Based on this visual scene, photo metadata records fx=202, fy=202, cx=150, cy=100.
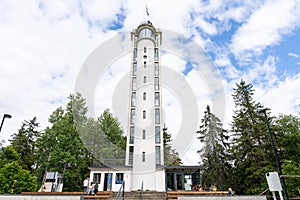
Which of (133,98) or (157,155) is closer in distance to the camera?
(157,155)

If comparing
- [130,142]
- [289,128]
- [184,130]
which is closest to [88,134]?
[130,142]

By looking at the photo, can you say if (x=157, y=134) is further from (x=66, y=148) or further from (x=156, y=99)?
(x=66, y=148)

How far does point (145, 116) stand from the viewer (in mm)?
23078

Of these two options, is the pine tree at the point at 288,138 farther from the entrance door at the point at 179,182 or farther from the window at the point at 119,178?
the window at the point at 119,178

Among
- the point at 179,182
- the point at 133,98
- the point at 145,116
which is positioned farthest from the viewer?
the point at 133,98

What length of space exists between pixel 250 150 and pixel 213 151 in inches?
235

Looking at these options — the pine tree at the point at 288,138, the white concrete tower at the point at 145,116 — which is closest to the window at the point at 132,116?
the white concrete tower at the point at 145,116

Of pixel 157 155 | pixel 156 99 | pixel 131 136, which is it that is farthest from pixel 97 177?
pixel 156 99

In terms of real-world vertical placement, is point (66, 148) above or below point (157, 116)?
below

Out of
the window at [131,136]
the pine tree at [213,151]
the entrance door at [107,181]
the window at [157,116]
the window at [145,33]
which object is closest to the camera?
the entrance door at [107,181]

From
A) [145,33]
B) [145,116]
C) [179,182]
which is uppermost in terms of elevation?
[145,33]

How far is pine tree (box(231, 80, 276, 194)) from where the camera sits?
22.9 meters

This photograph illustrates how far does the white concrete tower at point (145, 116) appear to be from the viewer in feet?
64.7

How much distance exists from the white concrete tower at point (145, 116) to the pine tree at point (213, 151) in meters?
10.8
